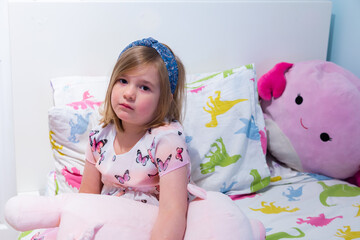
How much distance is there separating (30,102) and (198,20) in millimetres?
692

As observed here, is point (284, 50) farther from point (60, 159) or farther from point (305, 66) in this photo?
point (60, 159)

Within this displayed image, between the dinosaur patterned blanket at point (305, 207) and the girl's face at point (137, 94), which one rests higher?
the girl's face at point (137, 94)

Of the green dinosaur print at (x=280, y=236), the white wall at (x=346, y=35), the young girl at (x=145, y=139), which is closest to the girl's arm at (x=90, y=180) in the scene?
the young girl at (x=145, y=139)

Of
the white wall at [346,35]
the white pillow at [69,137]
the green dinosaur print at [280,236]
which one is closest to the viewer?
the green dinosaur print at [280,236]

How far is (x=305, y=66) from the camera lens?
146 centimetres

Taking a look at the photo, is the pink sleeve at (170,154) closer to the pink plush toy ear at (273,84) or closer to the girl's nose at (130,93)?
the girl's nose at (130,93)

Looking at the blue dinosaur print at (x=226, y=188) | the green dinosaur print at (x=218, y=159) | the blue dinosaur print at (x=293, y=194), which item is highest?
the green dinosaur print at (x=218, y=159)

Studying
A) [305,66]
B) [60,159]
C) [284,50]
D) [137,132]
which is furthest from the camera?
[284,50]

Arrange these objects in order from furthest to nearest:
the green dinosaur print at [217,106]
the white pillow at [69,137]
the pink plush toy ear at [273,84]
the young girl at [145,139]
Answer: the pink plush toy ear at [273,84] → the green dinosaur print at [217,106] → the white pillow at [69,137] → the young girl at [145,139]

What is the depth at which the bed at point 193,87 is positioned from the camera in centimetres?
122

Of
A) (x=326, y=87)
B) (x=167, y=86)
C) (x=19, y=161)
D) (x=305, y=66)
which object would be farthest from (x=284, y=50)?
(x=19, y=161)

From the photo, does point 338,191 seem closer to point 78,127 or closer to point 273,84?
point 273,84

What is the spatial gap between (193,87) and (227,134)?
0.70ft

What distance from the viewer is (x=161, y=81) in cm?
96
